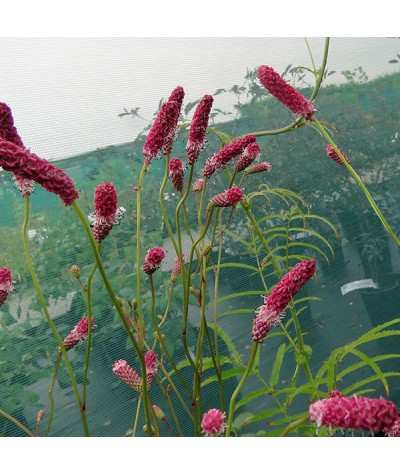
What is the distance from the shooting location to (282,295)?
40 centimetres

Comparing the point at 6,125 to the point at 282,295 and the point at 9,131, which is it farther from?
the point at 282,295

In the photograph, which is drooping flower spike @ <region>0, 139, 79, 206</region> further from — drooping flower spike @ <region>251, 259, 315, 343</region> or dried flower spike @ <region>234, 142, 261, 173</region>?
dried flower spike @ <region>234, 142, 261, 173</region>

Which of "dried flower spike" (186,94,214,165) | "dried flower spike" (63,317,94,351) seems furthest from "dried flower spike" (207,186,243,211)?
"dried flower spike" (63,317,94,351)

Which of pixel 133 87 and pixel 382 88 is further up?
pixel 133 87

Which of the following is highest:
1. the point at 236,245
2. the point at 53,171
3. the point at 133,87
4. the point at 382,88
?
the point at 133,87

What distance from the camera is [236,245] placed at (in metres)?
1.22

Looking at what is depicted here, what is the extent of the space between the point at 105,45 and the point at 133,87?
0.09 m

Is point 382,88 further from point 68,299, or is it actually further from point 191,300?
point 68,299

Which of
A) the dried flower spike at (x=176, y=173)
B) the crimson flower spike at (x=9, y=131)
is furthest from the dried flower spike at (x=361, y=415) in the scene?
the dried flower spike at (x=176, y=173)

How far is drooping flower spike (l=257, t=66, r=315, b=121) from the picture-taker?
512mm

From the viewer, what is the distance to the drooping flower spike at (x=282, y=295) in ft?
1.27
